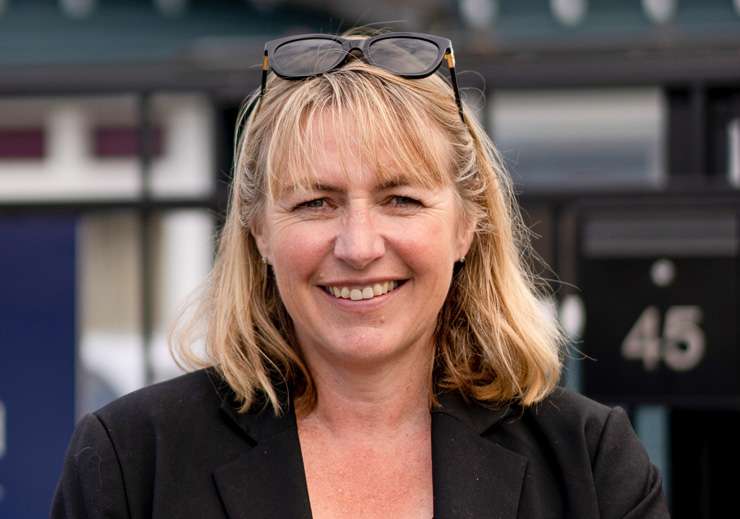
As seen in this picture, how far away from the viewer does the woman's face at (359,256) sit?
2.21 meters

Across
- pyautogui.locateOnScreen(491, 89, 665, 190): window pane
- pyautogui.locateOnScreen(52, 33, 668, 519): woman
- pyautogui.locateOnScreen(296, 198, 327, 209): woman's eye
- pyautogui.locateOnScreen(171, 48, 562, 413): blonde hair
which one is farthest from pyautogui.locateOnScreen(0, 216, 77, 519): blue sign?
pyautogui.locateOnScreen(296, 198, 327, 209): woman's eye

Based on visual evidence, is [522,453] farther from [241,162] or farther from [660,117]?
[660,117]

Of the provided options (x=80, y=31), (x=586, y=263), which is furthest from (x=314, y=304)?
(x=80, y=31)

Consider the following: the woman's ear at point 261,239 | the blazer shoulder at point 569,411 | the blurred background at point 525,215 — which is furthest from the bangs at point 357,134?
the blurred background at point 525,215

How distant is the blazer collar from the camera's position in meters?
2.26

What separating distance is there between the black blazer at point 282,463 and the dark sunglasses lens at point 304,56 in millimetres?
603

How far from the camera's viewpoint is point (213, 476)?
2283mm

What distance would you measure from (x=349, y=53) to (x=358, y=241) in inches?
14.3

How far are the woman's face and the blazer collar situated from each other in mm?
186

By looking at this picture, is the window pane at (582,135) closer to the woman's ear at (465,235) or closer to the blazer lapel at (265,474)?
the woman's ear at (465,235)

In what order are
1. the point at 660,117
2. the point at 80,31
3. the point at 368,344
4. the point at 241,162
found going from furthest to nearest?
the point at 80,31, the point at 660,117, the point at 241,162, the point at 368,344

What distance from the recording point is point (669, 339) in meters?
5.23

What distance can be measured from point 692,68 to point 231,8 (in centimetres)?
1352

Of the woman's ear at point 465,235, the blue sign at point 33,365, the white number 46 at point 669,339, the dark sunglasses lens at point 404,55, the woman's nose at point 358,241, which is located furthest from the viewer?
the blue sign at point 33,365
